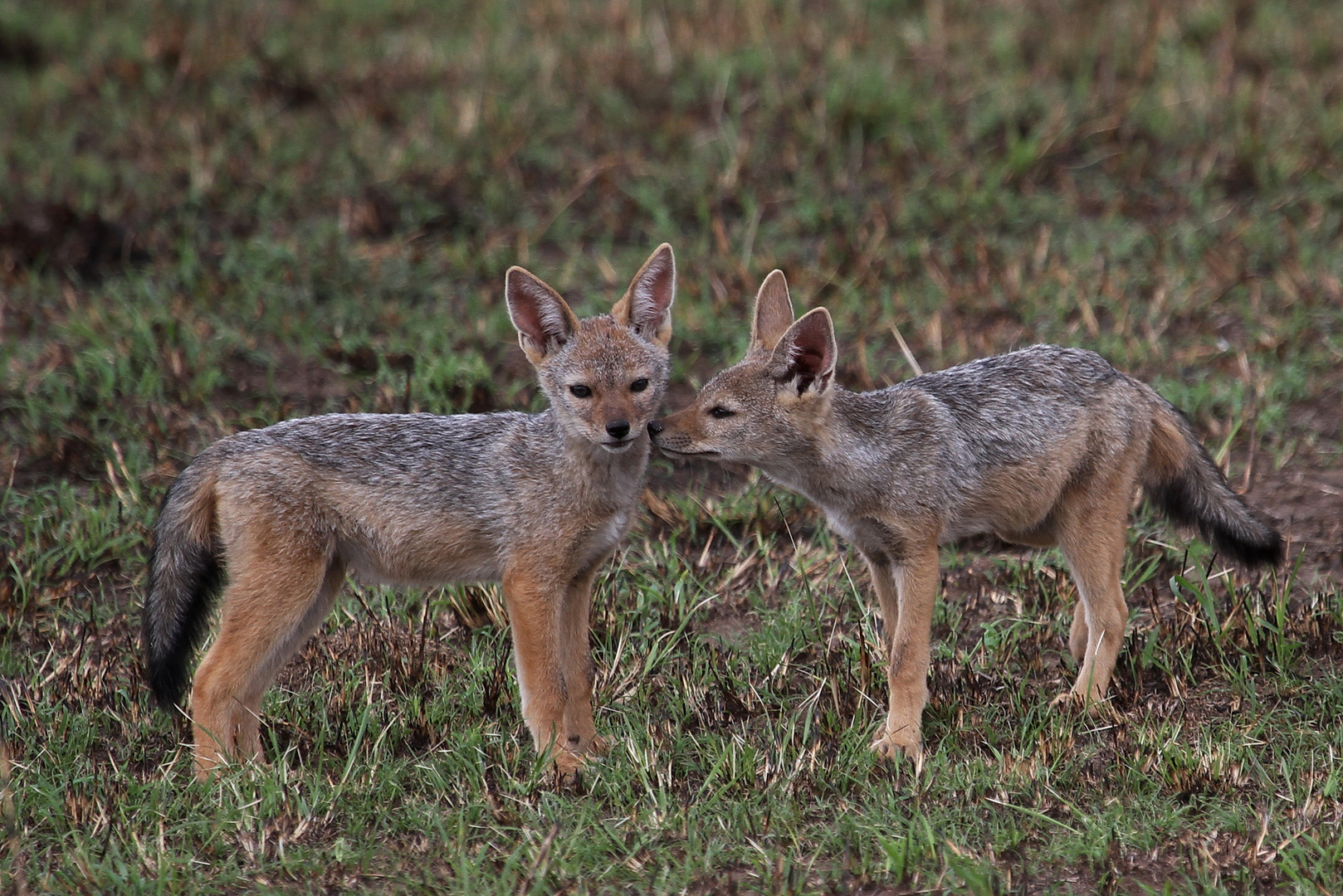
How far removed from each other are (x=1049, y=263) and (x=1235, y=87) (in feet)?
8.91

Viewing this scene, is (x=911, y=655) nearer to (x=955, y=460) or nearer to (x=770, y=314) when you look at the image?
(x=955, y=460)

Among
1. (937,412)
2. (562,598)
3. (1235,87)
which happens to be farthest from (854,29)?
(562,598)

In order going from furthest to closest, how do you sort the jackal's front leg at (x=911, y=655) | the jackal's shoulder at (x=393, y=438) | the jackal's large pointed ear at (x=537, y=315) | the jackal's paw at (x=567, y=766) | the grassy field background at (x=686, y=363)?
the jackal's large pointed ear at (x=537, y=315), the jackal's shoulder at (x=393, y=438), the jackal's front leg at (x=911, y=655), the jackal's paw at (x=567, y=766), the grassy field background at (x=686, y=363)

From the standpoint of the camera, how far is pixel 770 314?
5.75m

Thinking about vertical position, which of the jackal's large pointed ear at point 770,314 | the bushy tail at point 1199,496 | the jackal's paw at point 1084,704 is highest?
the jackal's large pointed ear at point 770,314

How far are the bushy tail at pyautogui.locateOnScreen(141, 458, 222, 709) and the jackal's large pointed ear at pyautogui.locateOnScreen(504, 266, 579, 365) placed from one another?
4.11 feet

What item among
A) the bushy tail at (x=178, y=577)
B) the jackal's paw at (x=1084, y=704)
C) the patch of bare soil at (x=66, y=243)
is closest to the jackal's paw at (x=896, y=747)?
the jackal's paw at (x=1084, y=704)

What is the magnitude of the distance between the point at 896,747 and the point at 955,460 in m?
1.08

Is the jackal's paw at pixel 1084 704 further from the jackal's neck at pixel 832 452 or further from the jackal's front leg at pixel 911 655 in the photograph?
the jackal's neck at pixel 832 452

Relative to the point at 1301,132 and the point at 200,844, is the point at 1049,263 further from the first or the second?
the point at 200,844

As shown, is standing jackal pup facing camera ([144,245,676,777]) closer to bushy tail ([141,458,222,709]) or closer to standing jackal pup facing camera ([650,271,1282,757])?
bushy tail ([141,458,222,709])

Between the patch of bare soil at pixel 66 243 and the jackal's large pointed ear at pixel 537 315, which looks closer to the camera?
the jackal's large pointed ear at pixel 537 315

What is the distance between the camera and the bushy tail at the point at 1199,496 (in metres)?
5.69

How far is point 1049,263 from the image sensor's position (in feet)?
29.3
